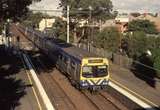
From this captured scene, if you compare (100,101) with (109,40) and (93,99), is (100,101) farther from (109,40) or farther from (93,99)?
(109,40)

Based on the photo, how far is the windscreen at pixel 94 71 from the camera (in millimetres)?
29734

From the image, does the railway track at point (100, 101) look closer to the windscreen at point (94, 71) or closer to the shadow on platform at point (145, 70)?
the windscreen at point (94, 71)

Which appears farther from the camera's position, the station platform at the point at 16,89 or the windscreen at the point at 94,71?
the windscreen at the point at 94,71

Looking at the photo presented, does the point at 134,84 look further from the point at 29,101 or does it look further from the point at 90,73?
the point at 29,101

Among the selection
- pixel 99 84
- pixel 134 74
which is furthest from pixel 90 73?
pixel 134 74

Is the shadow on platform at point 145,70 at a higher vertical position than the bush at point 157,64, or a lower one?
lower

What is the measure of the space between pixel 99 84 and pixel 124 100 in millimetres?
2270

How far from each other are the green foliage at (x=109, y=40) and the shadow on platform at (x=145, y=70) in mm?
25015

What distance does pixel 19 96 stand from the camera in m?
29.8

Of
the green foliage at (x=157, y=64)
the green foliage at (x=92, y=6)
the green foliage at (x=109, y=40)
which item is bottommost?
the green foliage at (x=109, y=40)

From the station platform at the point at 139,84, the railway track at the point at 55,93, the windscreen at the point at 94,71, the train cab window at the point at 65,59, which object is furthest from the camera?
the train cab window at the point at 65,59

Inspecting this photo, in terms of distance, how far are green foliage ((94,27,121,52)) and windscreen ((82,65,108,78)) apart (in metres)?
39.8

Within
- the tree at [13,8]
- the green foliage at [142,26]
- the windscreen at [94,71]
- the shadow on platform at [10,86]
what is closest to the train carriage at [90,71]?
the windscreen at [94,71]

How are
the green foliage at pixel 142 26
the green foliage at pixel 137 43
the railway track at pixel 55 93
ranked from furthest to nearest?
the green foliage at pixel 142 26
the green foliage at pixel 137 43
the railway track at pixel 55 93
